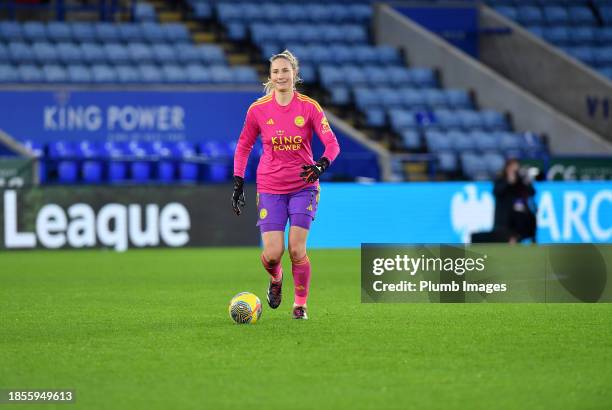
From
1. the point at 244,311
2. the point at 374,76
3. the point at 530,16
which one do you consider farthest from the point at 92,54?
the point at 244,311

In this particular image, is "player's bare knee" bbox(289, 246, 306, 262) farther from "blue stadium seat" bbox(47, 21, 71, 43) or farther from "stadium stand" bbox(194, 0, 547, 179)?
"blue stadium seat" bbox(47, 21, 71, 43)

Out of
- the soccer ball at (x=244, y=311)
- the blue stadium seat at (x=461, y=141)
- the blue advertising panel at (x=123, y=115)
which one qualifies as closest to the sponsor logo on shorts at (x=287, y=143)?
the soccer ball at (x=244, y=311)

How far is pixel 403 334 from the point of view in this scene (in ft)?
30.6

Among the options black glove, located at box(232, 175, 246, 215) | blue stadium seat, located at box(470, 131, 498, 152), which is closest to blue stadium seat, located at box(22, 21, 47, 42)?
blue stadium seat, located at box(470, 131, 498, 152)

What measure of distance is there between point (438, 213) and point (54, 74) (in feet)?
28.5

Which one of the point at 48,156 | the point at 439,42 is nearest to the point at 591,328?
the point at 48,156

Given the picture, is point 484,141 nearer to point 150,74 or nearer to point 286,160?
point 150,74

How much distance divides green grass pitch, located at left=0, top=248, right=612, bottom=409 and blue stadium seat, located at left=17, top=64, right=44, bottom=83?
40.8 ft

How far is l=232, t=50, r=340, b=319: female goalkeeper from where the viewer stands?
1019 centimetres

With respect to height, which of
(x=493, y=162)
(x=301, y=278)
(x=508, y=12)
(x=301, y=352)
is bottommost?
(x=301, y=352)

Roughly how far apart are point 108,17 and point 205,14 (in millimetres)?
2309

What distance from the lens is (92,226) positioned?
69.9 feet

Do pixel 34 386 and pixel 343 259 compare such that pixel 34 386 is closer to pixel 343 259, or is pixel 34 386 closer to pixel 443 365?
pixel 443 365

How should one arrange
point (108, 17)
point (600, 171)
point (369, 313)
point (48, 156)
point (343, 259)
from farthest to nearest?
point (108, 17), point (600, 171), point (48, 156), point (343, 259), point (369, 313)
